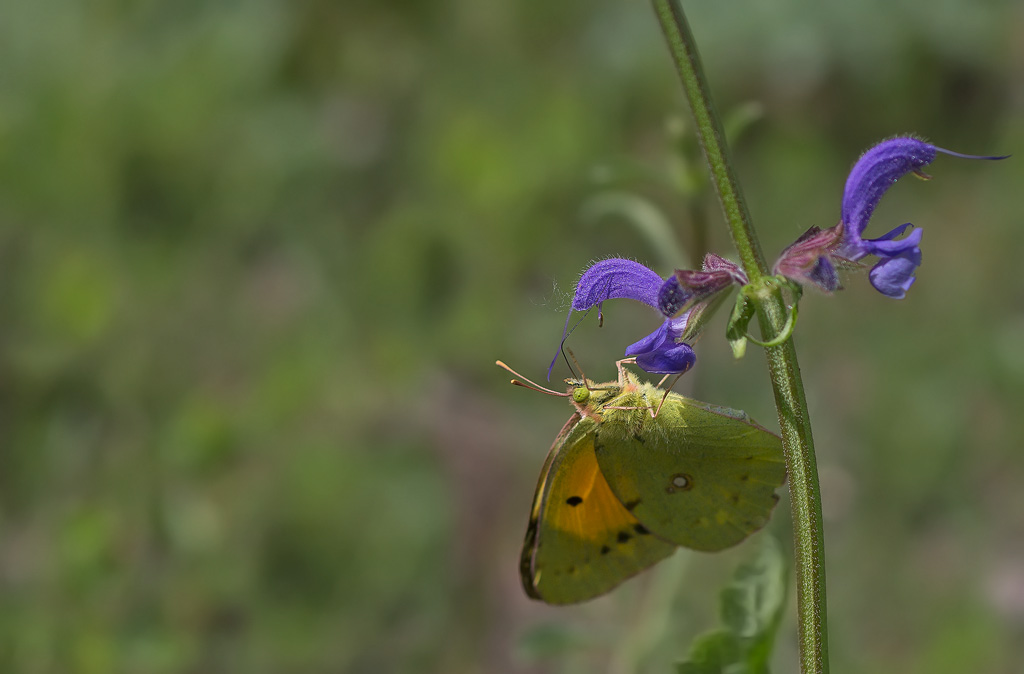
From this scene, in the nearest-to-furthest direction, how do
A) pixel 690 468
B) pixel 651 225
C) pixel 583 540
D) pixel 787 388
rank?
pixel 787 388 → pixel 690 468 → pixel 583 540 → pixel 651 225

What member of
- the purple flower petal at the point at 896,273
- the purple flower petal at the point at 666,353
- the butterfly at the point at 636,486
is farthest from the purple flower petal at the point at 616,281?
the purple flower petal at the point at 896,273

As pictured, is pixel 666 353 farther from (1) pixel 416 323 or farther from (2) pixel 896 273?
(1) pixel 416 323

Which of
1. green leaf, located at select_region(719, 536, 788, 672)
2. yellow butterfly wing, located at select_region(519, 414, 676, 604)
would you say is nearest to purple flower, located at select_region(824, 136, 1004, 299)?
green leaf, located at select_region(719, 536, 788, 672)

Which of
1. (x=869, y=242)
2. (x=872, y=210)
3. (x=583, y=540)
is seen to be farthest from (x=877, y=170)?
(x=583, y=540)

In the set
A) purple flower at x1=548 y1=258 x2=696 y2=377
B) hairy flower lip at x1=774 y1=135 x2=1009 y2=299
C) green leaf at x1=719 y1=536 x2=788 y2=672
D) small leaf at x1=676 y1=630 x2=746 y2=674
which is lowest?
small leaf at x1=676 y1=630 x2=746 y2=674

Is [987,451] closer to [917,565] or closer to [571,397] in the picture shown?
[917,565]

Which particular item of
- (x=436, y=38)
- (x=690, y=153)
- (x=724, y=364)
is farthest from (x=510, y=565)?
(x=436, y=38)

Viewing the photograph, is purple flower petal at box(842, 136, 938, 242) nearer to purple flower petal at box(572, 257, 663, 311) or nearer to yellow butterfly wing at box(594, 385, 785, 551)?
purple flower petal at box(572, 257, 663, 311)
